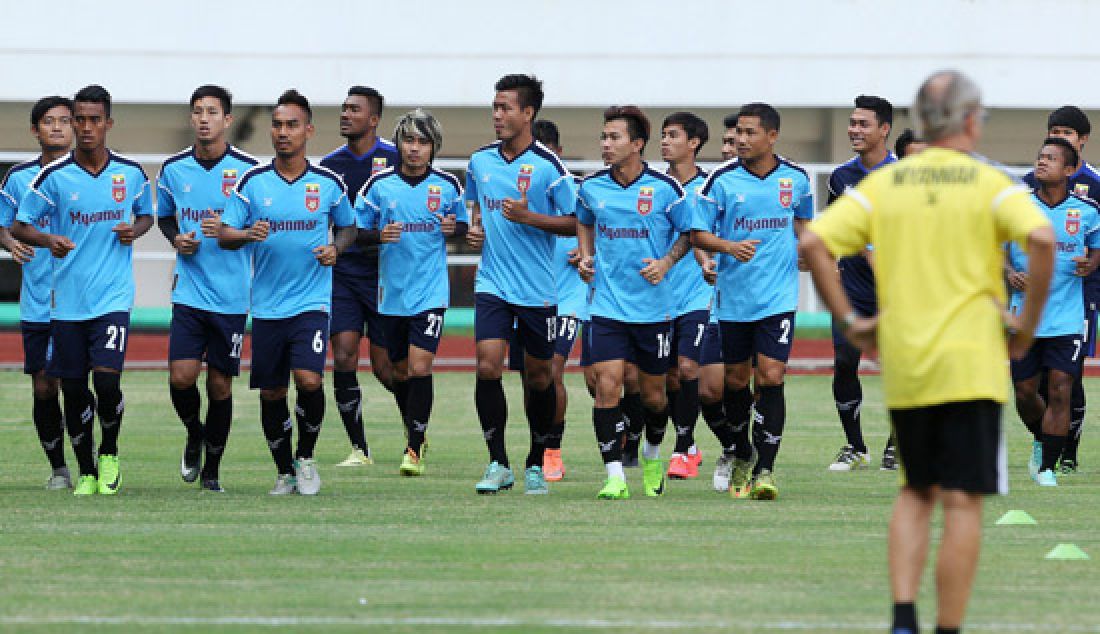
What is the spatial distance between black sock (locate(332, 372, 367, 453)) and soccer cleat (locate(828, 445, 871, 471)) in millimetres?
3338

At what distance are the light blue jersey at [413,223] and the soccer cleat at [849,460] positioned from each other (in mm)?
3041

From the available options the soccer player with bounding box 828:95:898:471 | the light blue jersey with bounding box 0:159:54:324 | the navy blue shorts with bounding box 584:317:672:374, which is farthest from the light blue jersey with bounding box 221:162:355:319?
the soccer player with bounding box 828:95:898:471

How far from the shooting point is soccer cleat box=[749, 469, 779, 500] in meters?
12.1

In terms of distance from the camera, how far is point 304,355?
12141mm

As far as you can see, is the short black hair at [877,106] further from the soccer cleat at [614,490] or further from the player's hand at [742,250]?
the soccer cleat at [614,490]

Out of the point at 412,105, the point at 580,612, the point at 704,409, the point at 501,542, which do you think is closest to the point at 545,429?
the point at 704,409

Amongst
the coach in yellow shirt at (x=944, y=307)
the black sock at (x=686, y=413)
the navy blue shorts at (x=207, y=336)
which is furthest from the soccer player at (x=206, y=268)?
the coach in yellow shirt at (x=944, y=307)

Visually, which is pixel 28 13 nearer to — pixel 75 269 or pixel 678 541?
pixel 75 269

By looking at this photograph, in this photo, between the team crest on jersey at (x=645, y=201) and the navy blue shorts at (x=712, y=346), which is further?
the navy blue shorts at (x=712, y=346)

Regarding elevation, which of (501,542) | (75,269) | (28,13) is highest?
(28,13)

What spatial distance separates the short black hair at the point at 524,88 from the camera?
12336 millimetres

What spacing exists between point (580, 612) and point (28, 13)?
26163 millimetres

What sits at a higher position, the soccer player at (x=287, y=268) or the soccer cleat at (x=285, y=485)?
the soccer player at (x=287, y=268)

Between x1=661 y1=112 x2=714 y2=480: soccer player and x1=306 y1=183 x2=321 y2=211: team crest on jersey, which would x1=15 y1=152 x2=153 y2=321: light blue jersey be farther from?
x1=661 y1=112 x2=714 y2=480: soccer player
